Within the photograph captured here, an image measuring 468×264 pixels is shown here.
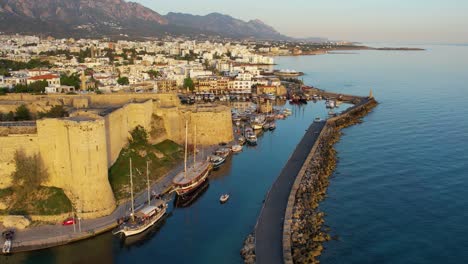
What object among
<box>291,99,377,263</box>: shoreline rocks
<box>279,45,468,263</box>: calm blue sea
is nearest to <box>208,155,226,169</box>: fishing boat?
<box>291,99,377,263</box>: shoreline rocks

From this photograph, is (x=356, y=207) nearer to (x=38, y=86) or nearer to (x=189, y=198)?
(x=189, y=198)

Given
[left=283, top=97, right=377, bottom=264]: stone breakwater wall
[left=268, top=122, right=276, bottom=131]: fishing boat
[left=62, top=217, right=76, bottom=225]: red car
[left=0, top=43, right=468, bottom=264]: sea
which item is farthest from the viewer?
[left=268, top=122, right=276, bottom=131]: fishing boat

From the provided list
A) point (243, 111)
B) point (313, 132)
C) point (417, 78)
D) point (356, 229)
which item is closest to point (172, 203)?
point (356, 229)

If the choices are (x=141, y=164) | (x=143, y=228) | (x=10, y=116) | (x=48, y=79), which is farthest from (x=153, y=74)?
(x=143, y=228)

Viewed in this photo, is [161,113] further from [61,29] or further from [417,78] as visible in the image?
[61,29]

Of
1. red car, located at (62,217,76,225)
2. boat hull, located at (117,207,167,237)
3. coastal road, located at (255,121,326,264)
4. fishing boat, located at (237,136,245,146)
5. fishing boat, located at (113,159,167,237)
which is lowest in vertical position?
fishing boat, located at (237,136,245,146)

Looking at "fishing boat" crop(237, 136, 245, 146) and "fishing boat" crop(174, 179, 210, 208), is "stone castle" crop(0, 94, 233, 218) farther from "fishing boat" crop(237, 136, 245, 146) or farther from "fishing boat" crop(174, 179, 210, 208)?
"fishing boat" crop(237, 136, 245, 146)

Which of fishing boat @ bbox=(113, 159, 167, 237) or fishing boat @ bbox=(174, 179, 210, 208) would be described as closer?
fishing boat @ bbox=(113, 159, 167, 237)
